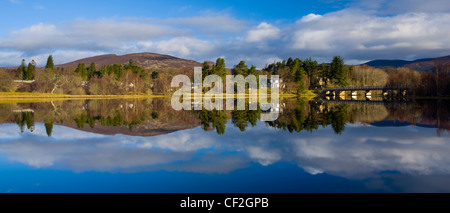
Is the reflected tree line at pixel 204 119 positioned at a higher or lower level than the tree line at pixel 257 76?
lower

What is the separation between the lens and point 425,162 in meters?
9.26

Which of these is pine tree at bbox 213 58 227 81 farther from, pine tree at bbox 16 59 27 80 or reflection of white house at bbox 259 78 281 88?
pine tree at bbox 16 59 27 80

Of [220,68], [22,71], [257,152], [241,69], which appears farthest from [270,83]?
[257,152]

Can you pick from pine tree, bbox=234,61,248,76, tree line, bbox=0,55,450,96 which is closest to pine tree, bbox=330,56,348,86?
tree line, bbox=0,55,450,96

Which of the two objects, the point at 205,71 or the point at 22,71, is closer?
the point at 205,71

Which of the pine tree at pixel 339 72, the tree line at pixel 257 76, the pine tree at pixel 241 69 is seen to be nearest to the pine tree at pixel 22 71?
the tree line at pixel 257 76

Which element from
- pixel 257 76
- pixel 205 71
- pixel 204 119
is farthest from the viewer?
pixel 257 76

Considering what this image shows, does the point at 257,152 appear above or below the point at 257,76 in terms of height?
below

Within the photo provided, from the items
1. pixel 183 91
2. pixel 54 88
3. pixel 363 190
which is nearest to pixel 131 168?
pixel 363 190

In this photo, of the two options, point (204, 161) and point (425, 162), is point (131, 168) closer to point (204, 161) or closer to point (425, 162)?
point (204, 161)

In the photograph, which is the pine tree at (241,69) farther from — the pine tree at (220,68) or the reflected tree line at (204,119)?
the reflected tree line at (204,119)

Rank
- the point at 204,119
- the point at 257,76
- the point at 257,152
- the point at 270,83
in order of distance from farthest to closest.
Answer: the point at 270,83
the point at 257,76
the point at 204,119
the point at 257,152

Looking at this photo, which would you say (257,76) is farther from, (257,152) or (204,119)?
(257,152)

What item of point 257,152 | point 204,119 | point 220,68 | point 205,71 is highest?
point 220,68
